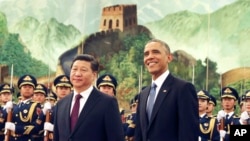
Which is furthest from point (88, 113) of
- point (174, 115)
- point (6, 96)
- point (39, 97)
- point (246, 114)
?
point (6, 96)

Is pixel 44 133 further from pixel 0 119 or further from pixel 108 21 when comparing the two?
pixel 108 21

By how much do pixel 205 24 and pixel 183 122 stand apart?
911cm

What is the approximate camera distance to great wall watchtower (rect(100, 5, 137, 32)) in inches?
512

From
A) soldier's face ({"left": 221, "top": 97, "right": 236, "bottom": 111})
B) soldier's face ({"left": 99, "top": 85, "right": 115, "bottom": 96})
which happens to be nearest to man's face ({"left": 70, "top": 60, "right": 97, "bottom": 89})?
soldier's face ({"left": 99, "top": 85, "right": 115, "bottom": 96})

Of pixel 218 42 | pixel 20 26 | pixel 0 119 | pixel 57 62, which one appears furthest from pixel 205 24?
pixel 0 119

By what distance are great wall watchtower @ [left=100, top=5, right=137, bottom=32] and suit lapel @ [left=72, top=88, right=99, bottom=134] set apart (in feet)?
30.5

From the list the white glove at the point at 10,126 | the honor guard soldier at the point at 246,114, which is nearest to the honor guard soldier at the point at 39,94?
the white glove at the point at 10,126

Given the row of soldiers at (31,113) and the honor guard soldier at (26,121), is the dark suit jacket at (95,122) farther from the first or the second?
the honor guard soldier at (26,121)

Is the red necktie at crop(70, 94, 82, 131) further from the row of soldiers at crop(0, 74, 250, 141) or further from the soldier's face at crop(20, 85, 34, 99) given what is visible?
the soldier's face at crop(20, 85, 34, 99)

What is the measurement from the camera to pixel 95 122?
12.1ft

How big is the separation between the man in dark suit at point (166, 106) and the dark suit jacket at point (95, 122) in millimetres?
209

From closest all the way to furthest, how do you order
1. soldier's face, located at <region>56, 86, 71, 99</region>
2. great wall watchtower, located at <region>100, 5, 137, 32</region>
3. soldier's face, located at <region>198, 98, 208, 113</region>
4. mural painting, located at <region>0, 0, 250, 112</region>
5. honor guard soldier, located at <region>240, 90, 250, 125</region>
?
soldier's face, located at <region>198, 98, 208, 113</region>
honor guard soldier, located at <region>240, 90, 250, 125</region>
soldier's face, located at <region>56, 86, 71, 99</region>
mural painting, located at <region>0, 0, 250, 112</region>
great wall watchtower, located at <region>100, 5, 137, 32</region>

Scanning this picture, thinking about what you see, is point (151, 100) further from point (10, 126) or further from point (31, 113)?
point (31, 113)

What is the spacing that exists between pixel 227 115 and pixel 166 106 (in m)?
3.56
